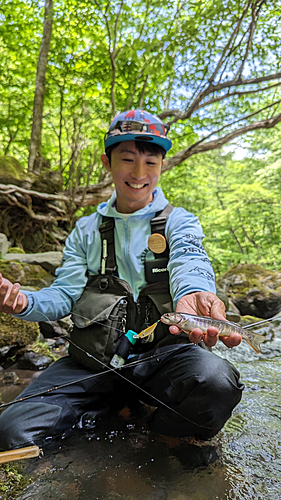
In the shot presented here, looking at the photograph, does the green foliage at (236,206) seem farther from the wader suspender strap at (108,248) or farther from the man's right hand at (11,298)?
the man's right hand at (11,298)

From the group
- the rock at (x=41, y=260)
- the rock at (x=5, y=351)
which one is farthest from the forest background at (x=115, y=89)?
the rock at (x=5, y=351)

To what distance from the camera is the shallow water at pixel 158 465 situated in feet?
5.26

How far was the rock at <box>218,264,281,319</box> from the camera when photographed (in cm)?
868

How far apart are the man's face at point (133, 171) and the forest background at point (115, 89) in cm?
539

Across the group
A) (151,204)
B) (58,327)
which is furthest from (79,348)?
(58,327)

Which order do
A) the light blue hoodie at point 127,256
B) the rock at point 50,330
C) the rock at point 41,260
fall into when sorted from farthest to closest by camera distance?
1. the rock at point 41,260
2. the rock at point 50,330
3. the light blue hoodie at point 127,256

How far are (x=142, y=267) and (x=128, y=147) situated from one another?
1083mm

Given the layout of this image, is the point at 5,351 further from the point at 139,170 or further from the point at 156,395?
the point at 139,170

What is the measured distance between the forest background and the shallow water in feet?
24.3

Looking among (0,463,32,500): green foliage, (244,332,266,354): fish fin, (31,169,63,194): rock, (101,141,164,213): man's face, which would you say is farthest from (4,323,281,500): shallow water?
(31,169,63,194): rock

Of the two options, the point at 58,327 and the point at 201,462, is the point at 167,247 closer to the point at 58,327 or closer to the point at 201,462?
the point at 201,462

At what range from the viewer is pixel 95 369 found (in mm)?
2477

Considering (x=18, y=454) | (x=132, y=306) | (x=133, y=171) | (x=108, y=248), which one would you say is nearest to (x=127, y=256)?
(x=108, y=248)

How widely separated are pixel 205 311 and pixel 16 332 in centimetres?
301
